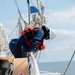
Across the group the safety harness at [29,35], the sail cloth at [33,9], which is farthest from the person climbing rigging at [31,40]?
the sail cloth at [33,9]

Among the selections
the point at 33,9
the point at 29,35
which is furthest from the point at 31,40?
the point at 33,9

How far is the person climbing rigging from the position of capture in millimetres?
7685

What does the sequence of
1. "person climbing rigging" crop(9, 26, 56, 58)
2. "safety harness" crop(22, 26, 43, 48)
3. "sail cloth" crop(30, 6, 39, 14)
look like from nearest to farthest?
1. "person climbing rigging" crop(9, 26, 56, 58)
2. "safety harness" crop(22, 26, 43, 48)
3. "sail cloth" crop(30, 6, 39, 14)

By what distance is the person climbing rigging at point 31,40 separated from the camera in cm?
768

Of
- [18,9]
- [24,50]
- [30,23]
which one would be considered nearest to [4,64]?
[24,50]

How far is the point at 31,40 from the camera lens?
7.84m

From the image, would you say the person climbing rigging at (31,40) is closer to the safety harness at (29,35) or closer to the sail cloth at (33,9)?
the safety harness at (29,35)

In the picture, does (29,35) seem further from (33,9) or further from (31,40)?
(33,9)

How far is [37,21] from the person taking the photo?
34.2 ft

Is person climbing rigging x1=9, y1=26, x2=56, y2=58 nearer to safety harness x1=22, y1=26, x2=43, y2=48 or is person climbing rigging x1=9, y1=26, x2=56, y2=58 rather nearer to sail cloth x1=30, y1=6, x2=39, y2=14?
safety harness x1=22, y1=26, x2=43, y2=48

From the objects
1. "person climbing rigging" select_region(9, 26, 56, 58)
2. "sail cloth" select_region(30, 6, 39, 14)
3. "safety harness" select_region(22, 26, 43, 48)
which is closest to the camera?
"person climbing rigging" select_region(9, 26, 56, 58)

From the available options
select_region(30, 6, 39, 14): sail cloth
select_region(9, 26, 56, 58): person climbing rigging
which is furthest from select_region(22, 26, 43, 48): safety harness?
select_region(30, 6, 39, 14): sail cloth

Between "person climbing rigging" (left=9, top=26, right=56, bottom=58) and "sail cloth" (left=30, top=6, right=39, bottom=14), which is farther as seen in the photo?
"sail cloth" (left=30, top=6, right=39, bottom=14)

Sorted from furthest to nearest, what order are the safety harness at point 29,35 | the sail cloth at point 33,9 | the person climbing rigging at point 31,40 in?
the sail cloth at point 33,9 < the safety harness at point 29,35 < the person climbing rigging at point 31,40
